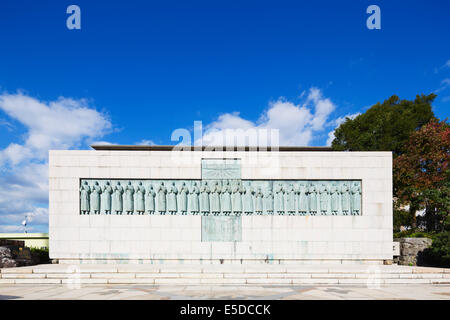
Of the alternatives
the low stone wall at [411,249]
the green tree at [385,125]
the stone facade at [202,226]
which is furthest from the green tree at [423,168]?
the stone facade at [202,226]

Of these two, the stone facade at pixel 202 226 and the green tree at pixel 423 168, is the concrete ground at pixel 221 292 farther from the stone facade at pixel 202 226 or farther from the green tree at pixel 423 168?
the green tree at pixel 423 168

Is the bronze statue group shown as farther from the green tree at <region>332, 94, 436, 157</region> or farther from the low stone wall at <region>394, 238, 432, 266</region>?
the green tree at <region>332, 94, 436, 157</region>

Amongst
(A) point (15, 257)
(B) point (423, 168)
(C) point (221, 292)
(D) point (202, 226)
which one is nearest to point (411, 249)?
(B) point (423, 168)

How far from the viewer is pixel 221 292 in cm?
732

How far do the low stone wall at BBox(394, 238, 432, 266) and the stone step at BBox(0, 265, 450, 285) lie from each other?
9.46 feet

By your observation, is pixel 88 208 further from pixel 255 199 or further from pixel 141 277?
pixel 255 199

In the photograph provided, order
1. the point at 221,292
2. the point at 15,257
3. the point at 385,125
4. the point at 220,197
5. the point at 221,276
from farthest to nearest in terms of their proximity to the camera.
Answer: the point at 385,125 → the point at 220,197 → the point at 15,257 → the point at 221,276 → the point at 221,292

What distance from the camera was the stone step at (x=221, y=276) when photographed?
885cm

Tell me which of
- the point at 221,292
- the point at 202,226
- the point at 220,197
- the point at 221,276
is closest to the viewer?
the point at 221,292

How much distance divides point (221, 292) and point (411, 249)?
10455 millimetres

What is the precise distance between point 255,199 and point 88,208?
307 inches

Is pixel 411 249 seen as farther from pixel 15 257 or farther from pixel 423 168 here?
pixel 15 257

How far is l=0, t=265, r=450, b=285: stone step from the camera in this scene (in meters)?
8.85
